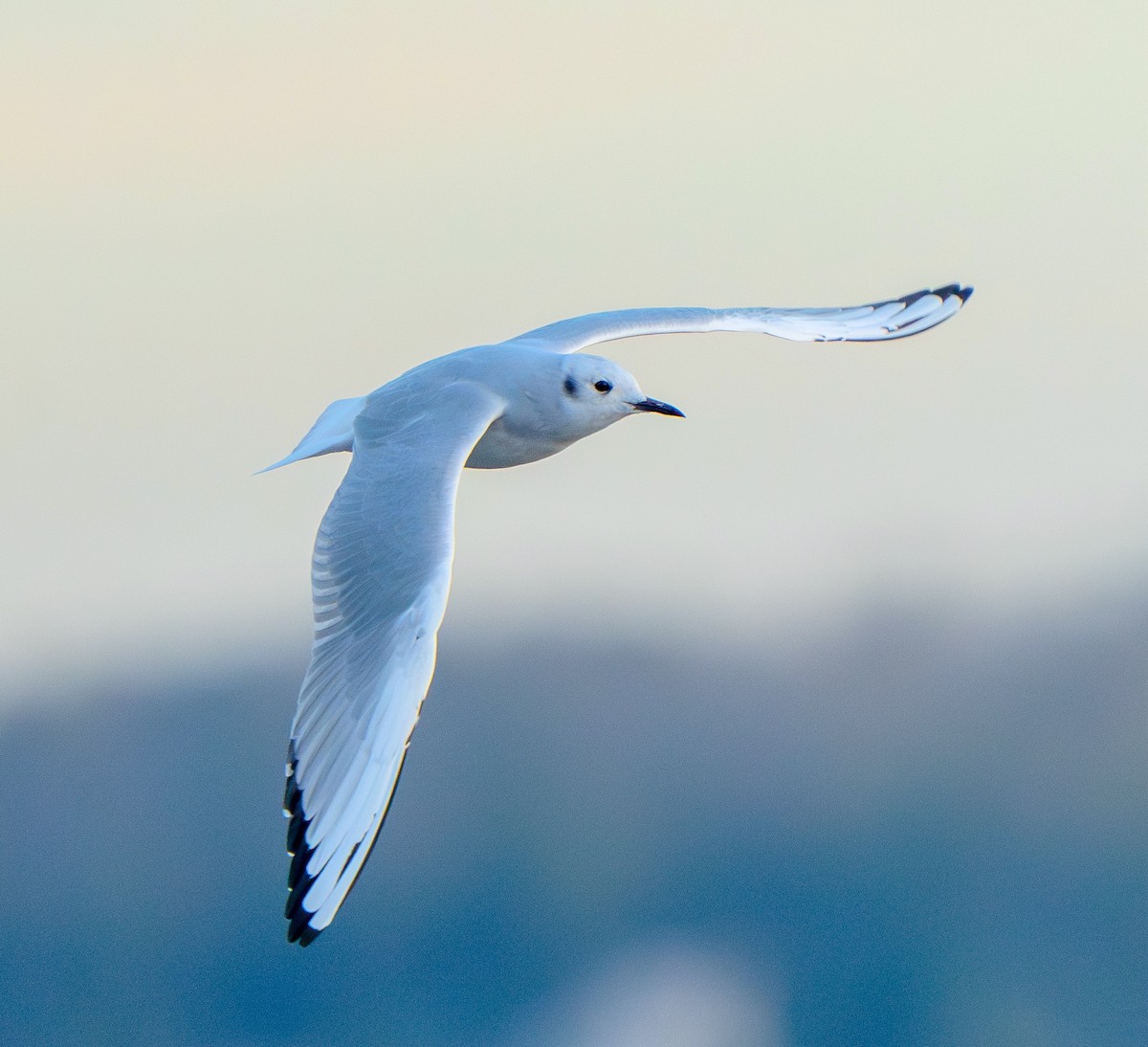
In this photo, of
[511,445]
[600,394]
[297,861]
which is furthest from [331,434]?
[297,861]

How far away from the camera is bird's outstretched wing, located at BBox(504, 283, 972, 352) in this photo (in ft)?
25.7

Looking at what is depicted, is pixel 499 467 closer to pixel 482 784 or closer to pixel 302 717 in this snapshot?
pixel 302 717

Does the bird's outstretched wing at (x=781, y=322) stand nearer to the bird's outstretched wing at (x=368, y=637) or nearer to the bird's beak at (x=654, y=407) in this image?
the bird's beak at (x=654, y=407)

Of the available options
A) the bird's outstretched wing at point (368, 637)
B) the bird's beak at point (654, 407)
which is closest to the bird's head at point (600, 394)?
the bird's beak at point (654, 407)

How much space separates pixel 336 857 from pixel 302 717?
477 mm

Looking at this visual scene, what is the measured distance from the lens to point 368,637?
5.87 metres

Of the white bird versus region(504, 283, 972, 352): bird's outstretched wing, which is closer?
the white bird

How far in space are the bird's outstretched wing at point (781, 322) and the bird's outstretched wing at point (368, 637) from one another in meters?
1.18

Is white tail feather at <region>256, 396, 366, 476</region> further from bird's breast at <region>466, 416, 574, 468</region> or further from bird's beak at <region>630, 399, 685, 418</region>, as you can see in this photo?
bird's beak at <region>630, 399, 685, 418</region>

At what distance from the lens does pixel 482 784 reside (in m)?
53.9

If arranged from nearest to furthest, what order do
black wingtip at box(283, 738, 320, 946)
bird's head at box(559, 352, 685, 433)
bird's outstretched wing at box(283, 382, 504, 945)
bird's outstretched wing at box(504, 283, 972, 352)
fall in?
black wingtip at box(283, 738, 320, 946) < bird's outstretched wing at box(283, 382, 504, 945) < bird's head at box(559, 352, 685, 433) < bird's outstretched wing at box(504, 283, 972, 352)

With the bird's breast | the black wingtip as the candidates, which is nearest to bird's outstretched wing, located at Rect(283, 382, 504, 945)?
the black wingtip

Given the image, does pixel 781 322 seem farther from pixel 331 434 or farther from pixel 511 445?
pixel 331 434

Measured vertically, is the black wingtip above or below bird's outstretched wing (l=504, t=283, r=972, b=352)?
below
